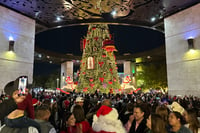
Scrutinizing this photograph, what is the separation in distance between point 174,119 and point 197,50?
10.9 m

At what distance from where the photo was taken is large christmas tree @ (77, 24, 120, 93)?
1631 centimetres

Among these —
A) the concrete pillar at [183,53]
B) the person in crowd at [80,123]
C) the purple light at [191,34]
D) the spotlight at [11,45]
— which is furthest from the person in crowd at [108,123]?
the spotlight at [11,45]

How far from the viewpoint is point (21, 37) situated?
13531 millimetres

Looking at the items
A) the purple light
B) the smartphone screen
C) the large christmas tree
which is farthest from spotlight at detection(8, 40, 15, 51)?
the purple light

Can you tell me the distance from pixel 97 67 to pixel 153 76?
1816cm

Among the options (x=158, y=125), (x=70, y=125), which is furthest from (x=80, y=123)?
(x=158, y=125)

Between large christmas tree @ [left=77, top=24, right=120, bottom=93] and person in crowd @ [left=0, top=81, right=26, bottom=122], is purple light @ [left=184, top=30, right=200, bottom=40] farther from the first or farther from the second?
person in crowd @ [left=0, top=81, right=26, bottom=122]

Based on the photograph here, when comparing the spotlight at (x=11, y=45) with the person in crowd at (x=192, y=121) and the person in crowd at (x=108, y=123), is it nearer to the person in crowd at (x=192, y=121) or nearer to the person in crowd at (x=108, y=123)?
the person in crowd at (x=108, y=123)

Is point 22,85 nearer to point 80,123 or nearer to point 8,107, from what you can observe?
point 8,107

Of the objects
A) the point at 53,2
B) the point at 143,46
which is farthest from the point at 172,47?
the point at 143,46

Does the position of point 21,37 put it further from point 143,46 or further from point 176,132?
point 143,46

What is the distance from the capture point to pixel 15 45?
1303 cm

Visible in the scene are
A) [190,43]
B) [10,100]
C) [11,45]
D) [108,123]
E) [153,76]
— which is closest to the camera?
[10,100]

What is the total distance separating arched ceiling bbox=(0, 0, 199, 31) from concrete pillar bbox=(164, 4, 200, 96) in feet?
2.71
